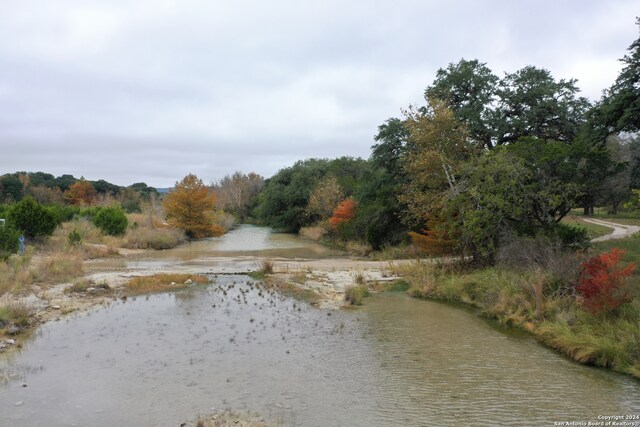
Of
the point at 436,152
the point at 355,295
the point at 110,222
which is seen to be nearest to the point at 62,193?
the point at 110,222

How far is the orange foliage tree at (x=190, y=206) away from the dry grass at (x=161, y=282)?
30.7 m

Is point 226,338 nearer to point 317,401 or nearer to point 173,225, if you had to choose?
point 317,401

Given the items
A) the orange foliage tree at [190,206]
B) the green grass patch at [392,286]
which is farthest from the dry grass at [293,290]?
the orange foliage tree at [190,206]

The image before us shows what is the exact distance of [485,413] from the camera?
8.84 m

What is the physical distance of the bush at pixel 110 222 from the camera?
42.7 meters

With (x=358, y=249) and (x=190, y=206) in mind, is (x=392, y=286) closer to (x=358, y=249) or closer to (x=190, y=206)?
(x=358, y=249)

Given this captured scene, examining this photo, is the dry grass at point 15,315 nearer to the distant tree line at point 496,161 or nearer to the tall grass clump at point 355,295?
the tall grass clump at point 355,295

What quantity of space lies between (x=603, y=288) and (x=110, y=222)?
39.4 meters

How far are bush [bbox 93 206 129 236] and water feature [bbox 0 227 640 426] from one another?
27.9 metres

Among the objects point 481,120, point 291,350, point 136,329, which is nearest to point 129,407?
point 291,350

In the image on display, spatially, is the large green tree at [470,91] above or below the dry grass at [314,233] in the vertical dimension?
above

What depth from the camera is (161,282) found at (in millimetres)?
22719

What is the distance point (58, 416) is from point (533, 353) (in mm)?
10759

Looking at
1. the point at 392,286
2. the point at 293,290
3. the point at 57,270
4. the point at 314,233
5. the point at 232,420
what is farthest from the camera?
the point at 314,233
